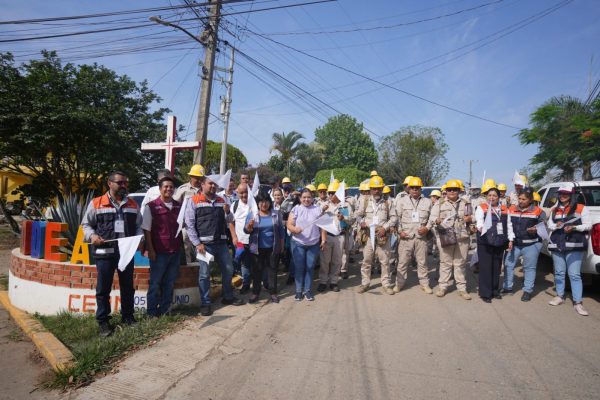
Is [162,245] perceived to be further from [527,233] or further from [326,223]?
[527,233]

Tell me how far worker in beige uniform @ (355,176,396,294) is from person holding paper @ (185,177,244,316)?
7.76 ft

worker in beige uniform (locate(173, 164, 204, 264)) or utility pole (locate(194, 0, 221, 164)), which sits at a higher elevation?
utility pole (locate(194, 0, 221, 164))

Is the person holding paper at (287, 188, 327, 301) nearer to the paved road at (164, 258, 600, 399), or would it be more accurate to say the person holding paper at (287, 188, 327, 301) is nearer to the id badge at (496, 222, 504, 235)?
the paved road at (164, 258, 600, 399)

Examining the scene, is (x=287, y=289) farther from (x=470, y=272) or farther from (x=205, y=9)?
(x=205, y=9)

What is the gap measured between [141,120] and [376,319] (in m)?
10.7

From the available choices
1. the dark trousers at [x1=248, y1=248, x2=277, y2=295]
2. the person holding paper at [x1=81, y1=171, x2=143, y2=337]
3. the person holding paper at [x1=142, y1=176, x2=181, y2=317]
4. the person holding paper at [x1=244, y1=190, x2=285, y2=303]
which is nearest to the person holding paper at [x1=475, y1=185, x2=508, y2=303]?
the person holding paper at [x1=244, y1=190, x2=285, y2=303]

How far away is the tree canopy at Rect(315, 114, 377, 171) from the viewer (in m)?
40.8

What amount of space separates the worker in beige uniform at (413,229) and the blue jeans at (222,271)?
2813 millimetres

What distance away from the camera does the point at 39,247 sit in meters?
4.95

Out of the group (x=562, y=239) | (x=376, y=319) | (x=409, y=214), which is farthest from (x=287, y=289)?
(x=562, y=239)

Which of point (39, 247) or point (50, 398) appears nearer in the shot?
point (50, 398)

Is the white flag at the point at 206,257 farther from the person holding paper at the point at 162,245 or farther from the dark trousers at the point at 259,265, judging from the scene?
the dark trousers at the point at 259,265

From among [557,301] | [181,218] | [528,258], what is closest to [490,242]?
[528,258]

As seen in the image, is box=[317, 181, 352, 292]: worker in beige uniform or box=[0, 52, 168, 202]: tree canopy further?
box=[0, 52, 168, 202]: tree canopy
